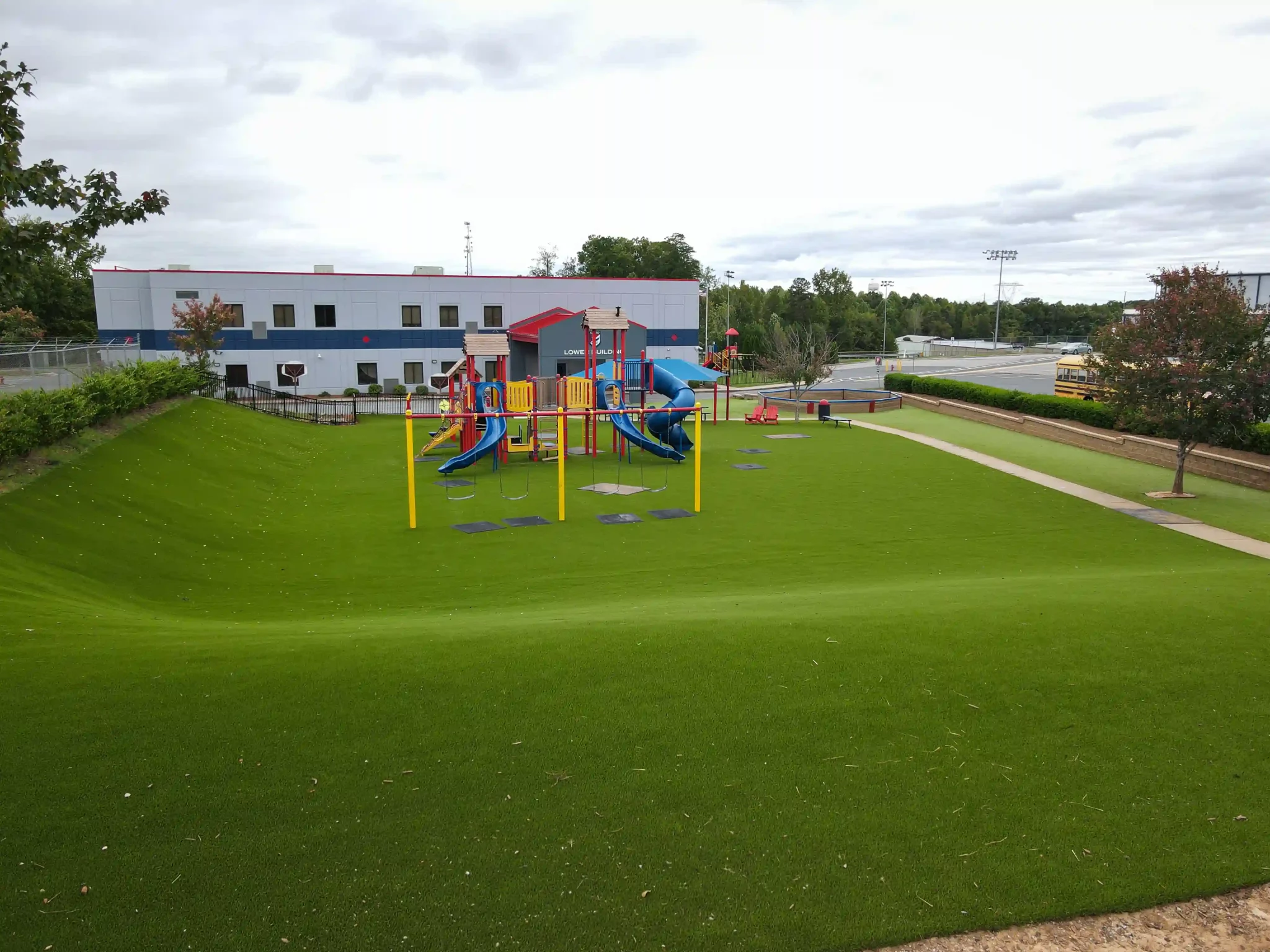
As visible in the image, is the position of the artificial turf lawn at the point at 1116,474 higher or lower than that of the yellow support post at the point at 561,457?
lower

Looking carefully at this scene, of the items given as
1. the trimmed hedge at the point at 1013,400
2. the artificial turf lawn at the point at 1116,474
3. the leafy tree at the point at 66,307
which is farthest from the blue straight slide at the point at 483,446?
the leafy tree at the point at 66,307

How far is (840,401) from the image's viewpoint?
44812 mm

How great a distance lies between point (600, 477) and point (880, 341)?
319 ft

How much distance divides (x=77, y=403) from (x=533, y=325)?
25.7 meters

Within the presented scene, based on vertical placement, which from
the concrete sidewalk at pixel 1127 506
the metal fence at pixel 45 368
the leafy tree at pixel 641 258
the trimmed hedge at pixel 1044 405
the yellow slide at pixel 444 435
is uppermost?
the leafy tree at pixel 641 258

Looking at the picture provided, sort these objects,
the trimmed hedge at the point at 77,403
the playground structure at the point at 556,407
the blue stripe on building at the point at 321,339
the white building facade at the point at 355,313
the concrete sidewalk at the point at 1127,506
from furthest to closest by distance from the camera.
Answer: the blue stripe on building at the point at 321,339 → the white building facade at the point at 355,313 → the playground structure at the point at 556,407 → the trimmed hedge at the point at 77,403 → the concrete sidewalk at the point at 1127,506

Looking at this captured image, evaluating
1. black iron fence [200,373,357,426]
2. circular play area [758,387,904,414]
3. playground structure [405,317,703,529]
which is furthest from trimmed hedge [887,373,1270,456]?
black iron fence [200,373,357,426]

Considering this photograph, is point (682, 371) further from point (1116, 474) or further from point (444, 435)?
point (1116, 474)

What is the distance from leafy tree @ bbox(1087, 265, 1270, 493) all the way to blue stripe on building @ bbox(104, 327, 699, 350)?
111 ft

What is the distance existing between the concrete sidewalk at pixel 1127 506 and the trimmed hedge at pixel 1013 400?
2.30 m

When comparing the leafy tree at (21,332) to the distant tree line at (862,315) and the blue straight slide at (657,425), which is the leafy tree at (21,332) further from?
the distant tree line at (862,315)

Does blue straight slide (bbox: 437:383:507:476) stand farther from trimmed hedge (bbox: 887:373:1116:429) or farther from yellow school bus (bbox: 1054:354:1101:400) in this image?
yellow school bus (bbox: 1054:354:1101:400)

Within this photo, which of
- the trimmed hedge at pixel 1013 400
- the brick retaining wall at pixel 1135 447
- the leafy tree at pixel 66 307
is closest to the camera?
the brick retaining wall at pixel 1135 447

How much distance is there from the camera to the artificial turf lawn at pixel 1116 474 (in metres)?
19.7
